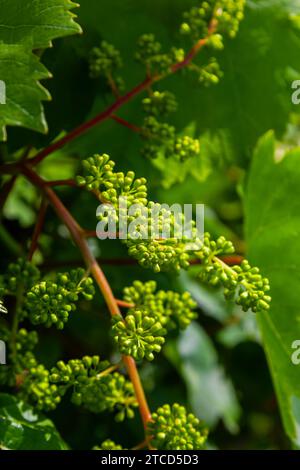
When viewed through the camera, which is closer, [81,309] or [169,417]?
[169,417]

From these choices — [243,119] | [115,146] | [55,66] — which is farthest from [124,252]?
[55,66]

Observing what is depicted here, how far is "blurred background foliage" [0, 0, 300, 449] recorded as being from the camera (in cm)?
156

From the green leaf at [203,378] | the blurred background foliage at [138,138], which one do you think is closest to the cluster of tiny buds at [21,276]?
the blurred background foliage at [138,138]

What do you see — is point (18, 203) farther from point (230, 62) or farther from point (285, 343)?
point (285, 343)

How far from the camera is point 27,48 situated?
1134 mm

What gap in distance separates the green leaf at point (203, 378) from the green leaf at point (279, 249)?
0.65 meters

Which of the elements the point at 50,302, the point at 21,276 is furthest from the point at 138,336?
the point at 21,276

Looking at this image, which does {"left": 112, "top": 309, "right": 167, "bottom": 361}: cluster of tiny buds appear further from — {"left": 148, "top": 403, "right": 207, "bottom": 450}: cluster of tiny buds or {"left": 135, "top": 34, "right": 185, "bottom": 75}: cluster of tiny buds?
{"left": 135, "top": 34, "right": 185, "bottom": 75}: cluster of tiny buds

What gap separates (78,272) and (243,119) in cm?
73

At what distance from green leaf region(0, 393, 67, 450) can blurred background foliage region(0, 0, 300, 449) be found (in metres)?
0.49

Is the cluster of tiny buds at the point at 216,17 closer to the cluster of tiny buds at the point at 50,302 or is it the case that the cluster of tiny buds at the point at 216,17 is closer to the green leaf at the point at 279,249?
the green leaf at the point at 279,249

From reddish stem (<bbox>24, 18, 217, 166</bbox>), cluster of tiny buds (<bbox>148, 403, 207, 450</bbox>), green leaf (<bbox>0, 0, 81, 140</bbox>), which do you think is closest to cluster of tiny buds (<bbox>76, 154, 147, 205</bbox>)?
green leaf (<bbox>0, 0, 81, 140</bbox>)

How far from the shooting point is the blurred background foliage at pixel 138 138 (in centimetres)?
156

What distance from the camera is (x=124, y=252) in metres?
1.94
